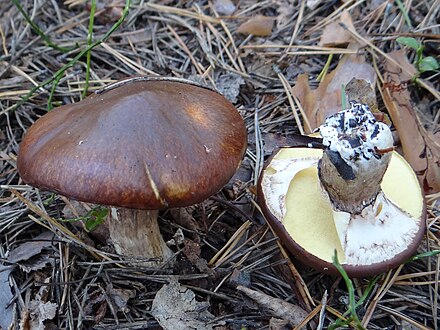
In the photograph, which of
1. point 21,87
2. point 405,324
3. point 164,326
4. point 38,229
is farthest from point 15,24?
point 405,324

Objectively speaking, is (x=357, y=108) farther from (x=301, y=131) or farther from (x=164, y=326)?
(x=164, y=326)

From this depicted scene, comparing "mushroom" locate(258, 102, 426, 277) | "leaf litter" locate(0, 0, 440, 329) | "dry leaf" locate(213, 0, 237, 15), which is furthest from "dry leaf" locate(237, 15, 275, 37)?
"mushroom" locate(258, 102, 426, 277)

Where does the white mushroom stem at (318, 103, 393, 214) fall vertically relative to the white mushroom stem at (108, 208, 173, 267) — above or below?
above

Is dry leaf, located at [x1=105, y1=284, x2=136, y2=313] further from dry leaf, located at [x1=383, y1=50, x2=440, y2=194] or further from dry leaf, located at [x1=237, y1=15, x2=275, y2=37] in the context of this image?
dry leaf, located at [x1=237, y1=15, x2=275, y2=37]

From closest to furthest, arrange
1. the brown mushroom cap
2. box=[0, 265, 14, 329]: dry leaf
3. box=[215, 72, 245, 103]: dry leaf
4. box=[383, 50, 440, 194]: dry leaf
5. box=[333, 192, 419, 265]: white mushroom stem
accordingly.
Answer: the brown mushroom cap → box=[333, 192, 419, 265]: white mushroom stem → box=[0, 265, 14, 329]: dry leaf → box=[383, 50, 440, 194]: dry leaf → box=[215, 72, 245, 103]: dry leaf

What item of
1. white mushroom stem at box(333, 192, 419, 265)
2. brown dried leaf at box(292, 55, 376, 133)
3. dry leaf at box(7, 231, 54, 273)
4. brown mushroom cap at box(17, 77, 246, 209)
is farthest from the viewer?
brown dried leaf at box(292, 55, 376, 133)

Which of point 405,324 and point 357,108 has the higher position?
point 357,108

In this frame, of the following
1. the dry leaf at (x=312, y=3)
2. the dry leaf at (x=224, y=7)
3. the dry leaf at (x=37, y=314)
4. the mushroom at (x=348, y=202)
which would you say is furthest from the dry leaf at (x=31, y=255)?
the dry leaf at (x=312, y=3)

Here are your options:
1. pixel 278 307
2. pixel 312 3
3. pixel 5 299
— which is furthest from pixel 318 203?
pixel 312 3
